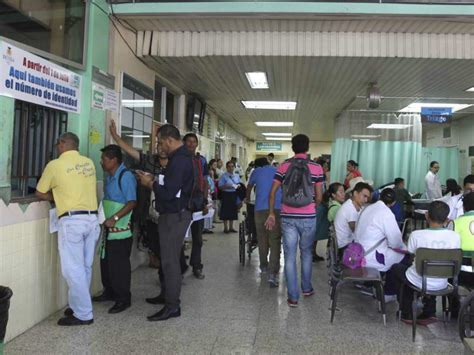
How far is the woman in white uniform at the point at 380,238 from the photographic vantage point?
11.5 ft

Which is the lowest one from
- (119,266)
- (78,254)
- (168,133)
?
(119,266)

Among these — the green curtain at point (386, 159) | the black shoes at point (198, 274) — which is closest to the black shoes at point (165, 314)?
the black shoes at point (198, 274)

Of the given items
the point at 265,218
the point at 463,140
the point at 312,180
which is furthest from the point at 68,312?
the point at 463,140

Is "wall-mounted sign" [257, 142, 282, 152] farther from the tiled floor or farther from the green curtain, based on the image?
the tiled floor

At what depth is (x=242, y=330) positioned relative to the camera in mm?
3219

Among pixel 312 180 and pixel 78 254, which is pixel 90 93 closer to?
pixel 78 254

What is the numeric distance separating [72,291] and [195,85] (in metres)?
4.29

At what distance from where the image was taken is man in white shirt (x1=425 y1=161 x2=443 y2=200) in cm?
797

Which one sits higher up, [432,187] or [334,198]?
[432,187]

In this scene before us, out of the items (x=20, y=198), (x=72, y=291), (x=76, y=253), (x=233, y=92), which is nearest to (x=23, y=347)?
(x=72, y=291)

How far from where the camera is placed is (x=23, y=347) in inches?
112

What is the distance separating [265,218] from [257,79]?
2.64m

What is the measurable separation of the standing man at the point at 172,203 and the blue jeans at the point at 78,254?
50 centimetres

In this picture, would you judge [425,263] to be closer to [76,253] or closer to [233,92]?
[76,253]
